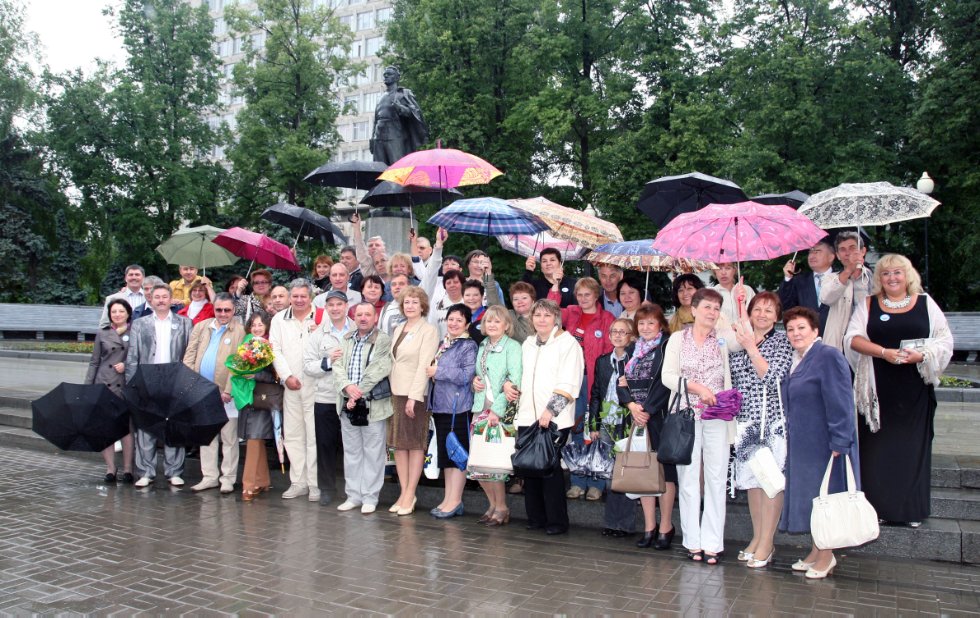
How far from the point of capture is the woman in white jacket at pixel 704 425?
5805 mm

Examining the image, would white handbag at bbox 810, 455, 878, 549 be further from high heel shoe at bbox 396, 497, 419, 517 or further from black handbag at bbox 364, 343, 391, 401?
black handbag at bbox 364, 343, 391, 401

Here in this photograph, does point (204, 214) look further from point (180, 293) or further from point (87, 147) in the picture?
point (180, 293)

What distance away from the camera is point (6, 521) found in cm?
702

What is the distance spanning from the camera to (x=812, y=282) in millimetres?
7016

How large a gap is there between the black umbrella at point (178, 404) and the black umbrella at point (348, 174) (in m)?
3.36

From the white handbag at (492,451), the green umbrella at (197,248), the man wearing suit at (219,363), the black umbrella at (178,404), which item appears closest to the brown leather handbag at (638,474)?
the white handbag at (492,451)

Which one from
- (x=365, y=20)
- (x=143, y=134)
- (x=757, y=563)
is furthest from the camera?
(x=365, y=20)

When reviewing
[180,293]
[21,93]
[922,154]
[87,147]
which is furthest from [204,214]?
[922,154]

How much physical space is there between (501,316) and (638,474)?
→ 1.81 metres

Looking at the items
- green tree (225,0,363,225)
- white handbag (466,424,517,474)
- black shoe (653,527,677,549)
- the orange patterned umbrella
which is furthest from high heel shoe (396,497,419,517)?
green tree (225,0,363,225)

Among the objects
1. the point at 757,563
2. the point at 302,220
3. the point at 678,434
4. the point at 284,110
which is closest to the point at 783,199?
the point at 678,434

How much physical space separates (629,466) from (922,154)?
2251 centimetres

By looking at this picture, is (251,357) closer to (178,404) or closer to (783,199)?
(178,404)

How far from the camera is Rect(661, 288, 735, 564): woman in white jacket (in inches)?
229
